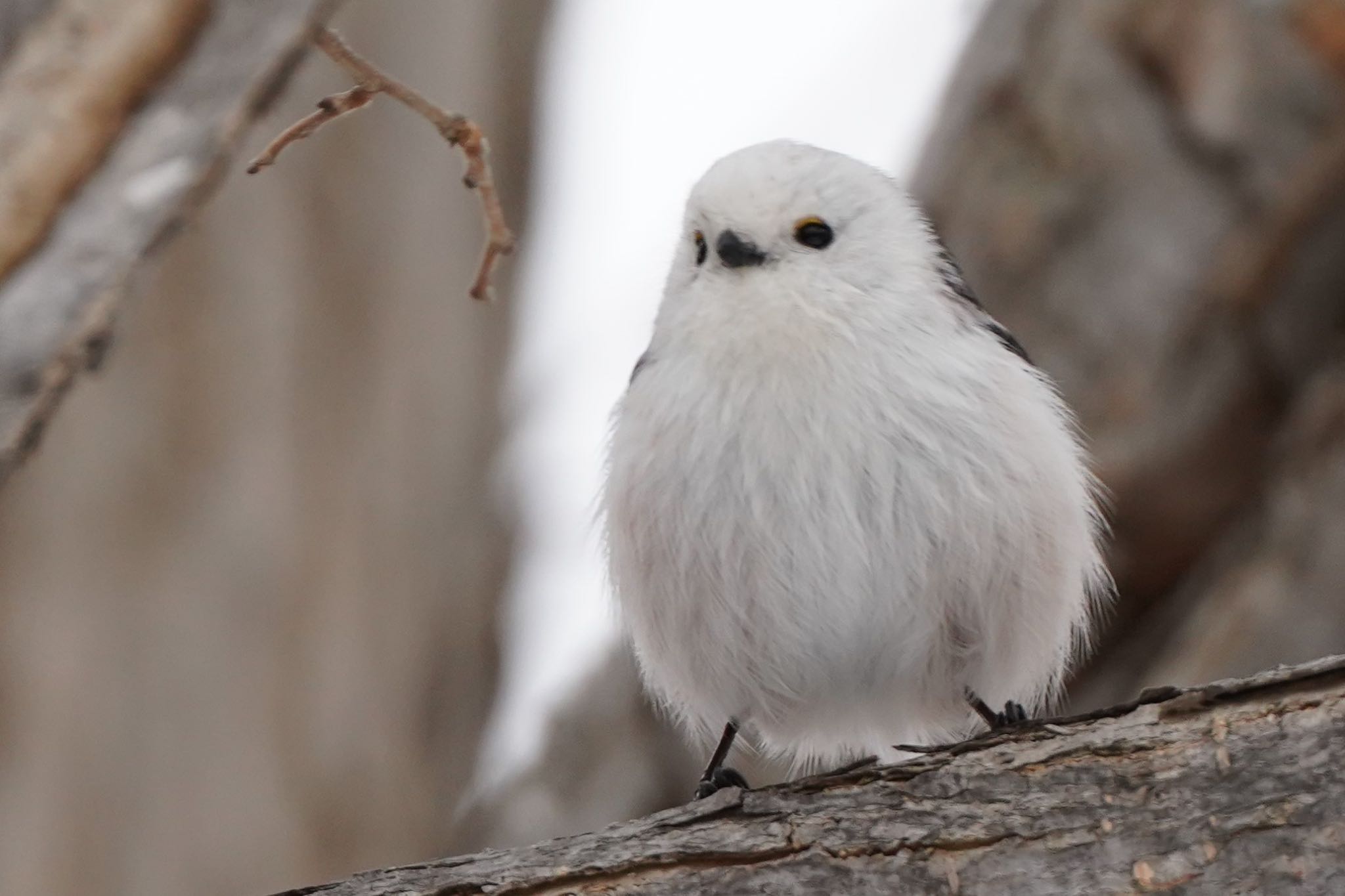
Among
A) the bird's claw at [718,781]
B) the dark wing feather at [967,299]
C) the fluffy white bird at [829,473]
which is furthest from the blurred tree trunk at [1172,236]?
the bird's claw at [718,781]

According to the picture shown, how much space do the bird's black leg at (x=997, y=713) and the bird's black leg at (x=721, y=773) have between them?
0.34m

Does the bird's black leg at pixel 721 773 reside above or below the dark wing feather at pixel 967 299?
below

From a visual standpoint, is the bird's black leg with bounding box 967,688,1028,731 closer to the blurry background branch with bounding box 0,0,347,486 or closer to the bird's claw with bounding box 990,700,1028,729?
the bird's claw with bounding box 990,700,1028,729

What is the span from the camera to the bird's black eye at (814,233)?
2.01 meters

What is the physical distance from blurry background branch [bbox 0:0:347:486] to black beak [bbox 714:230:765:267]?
2.82 ft

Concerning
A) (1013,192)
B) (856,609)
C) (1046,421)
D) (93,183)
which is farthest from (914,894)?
(1013,192)

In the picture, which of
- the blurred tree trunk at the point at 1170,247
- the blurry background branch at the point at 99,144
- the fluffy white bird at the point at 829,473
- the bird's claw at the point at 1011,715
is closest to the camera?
the blurry background branch at the point at 99,144

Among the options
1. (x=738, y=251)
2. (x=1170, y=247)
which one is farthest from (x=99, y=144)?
(x=1170, y=247)

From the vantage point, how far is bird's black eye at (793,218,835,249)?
201cm

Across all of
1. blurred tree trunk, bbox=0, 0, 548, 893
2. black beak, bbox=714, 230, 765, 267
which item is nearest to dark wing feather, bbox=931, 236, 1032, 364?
black beak, bbox=714, 230, 765, 267

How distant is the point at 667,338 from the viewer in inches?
82.0

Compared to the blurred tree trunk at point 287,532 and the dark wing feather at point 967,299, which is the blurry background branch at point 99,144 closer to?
the dark wing feather at point 967,299

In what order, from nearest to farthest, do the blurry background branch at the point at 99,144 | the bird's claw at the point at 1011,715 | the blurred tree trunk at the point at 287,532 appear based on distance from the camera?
1. the blurry background branch at the point at 99,144
2. the bird's claw at the point at 1011,715
3. the blurred tree trunk at the point at 287,532

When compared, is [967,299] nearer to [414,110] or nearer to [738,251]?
[738,251]
